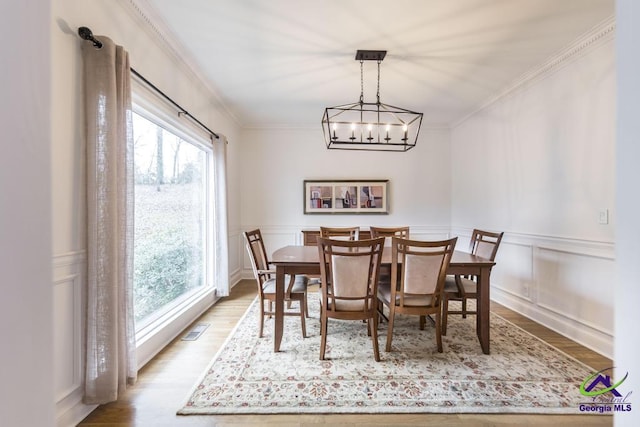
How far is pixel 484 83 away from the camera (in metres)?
3.32

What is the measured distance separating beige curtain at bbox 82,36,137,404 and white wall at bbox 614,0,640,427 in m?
2.22

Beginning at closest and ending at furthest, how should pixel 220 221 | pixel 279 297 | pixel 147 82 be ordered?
pixel 147 82 → pixel 279 297 → pixel 220 221

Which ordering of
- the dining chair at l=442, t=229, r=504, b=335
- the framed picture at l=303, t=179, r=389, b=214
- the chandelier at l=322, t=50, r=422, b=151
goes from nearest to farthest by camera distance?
the dining chair at l=442, t=229, r=504, b=335, the chandelier at l=322, t=50, r=422, b=151, the framed picture at l=303, t=179, r=389, b=214

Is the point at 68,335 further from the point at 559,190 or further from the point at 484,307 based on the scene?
the point at 559,190

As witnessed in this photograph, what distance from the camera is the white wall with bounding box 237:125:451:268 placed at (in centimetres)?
489

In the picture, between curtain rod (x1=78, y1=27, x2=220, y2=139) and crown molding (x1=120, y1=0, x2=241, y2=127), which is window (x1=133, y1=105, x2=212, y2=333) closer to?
curtain rod (x1=78, y1=27, x2=220, y2=139)

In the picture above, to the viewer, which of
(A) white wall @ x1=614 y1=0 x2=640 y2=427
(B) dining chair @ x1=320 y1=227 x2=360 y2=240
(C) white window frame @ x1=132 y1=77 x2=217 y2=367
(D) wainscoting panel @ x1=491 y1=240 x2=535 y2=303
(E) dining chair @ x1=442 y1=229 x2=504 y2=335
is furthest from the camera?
(B) dining chair @ x1=320 y1=227 x2=360 y2=240

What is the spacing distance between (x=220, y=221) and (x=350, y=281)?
219cm

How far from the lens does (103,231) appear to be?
63.3 inches

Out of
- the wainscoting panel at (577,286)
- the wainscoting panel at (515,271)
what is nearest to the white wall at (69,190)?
the wainscoting panel at (577,286)

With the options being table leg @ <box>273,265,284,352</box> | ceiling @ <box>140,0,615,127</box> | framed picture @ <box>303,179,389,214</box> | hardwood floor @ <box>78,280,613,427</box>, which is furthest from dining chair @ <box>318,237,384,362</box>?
framed picture @ <box>303,179,389,214</box>

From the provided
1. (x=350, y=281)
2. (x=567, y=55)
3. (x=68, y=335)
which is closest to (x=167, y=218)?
(x=68, y=335)

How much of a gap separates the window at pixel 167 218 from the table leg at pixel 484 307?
9.13 ft

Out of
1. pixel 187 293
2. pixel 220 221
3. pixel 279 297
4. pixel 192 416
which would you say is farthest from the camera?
pixel 220 221
